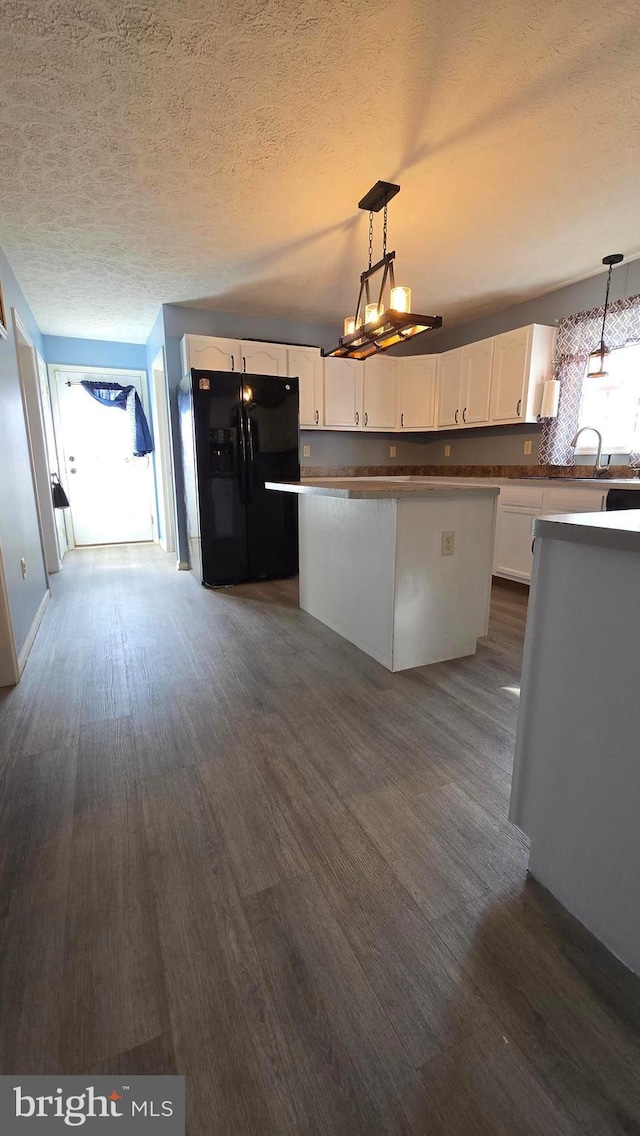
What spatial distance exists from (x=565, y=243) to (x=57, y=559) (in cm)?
505

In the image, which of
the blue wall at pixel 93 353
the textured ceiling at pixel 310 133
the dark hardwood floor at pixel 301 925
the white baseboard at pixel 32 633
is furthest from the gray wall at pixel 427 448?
the dark hardwood floor at pixel 301 925

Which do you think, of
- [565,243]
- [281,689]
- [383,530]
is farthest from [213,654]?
[565,243]

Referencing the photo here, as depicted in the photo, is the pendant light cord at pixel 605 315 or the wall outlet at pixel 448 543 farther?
the pendant light cord at pixel 605 315

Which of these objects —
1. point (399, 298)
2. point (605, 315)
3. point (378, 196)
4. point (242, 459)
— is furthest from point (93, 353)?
point (605, 315)

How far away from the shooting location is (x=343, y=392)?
487 cm

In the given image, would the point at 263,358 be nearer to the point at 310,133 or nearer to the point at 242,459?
the point at 242,459

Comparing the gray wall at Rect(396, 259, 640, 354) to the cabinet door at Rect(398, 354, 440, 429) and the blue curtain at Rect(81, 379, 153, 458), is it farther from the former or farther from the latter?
the blue curtain at Rect(81, 379, 153, 458)

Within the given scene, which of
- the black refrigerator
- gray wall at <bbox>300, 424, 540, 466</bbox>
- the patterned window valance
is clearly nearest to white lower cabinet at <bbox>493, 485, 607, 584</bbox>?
the patterned window valance

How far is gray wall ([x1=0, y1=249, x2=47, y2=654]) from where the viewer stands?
8.14 ft

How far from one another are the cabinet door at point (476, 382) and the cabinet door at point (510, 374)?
0.26 ft

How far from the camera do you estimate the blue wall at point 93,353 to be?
5305mm

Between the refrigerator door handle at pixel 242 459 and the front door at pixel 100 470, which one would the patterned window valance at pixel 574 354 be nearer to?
the refrigerator door handle at pixel 242 459

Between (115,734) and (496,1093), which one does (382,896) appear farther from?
(115,734)

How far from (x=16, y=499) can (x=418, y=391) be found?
4093 mm
